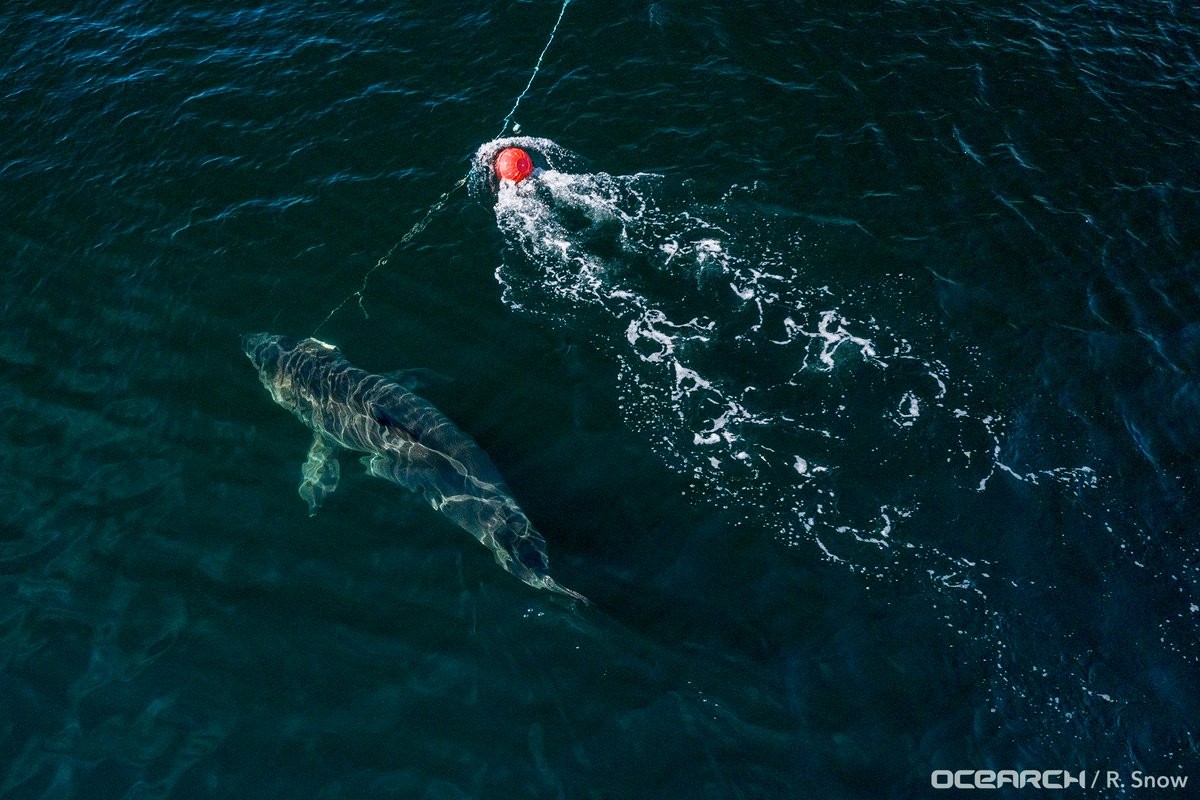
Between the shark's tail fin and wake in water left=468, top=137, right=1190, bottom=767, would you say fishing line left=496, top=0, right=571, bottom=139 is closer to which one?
wake in water left=468, top=137, right=1190, bottom=767

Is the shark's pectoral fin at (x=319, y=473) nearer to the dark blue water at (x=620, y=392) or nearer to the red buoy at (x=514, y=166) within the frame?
the dark blue water at (x=620, y=392)

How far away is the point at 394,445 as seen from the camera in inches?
774

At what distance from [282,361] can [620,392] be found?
26.7 feet

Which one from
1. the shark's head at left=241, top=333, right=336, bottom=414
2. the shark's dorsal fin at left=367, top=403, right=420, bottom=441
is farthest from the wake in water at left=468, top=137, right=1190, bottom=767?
the shark's head at left=241, top=333, right=336, bottom=414

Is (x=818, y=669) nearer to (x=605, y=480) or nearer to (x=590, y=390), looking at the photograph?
(x=605, y=480)

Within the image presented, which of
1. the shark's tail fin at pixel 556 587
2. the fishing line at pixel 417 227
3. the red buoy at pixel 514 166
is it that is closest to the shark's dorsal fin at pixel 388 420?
the fishing line at pixel 417 227

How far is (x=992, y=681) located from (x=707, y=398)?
816 centimetres

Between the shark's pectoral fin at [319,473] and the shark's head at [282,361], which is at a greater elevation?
→ the shark's head at [282,361]

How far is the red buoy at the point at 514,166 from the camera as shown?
24797 mm

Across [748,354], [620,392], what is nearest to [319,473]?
[620,392]

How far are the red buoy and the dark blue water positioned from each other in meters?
0.58

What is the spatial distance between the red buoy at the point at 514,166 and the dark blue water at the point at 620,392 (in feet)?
1.92

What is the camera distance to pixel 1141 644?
17.0m

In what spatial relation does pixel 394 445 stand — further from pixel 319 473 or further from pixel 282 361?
pixel 282 361
